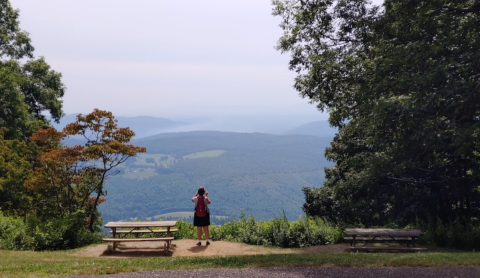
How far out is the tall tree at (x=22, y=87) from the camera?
78.8 ft

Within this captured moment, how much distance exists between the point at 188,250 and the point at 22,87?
22.0 meters

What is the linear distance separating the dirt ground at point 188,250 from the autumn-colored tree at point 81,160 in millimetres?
3787

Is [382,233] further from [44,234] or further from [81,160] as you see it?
[81,160]

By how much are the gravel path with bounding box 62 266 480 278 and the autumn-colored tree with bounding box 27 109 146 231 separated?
8.33 m

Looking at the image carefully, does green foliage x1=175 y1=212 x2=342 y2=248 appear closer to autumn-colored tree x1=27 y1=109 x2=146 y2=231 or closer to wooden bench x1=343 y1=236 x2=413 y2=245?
wooden bench x1=343 y1=236 x2=413 y2=245

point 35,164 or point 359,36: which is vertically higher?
point 359,36

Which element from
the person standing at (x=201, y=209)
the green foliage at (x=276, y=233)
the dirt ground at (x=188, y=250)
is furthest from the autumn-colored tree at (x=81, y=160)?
the person standing at (x=201, y=209)

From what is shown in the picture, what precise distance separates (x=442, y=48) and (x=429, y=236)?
5798 millimetres

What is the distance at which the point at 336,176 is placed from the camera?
24.5m

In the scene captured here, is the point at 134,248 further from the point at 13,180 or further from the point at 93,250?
the point at 13,180

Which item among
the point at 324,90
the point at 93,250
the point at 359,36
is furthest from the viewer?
the point at 324,90

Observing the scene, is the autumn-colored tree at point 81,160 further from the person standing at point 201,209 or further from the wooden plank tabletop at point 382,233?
the wooden plank tabletop at point 382,233

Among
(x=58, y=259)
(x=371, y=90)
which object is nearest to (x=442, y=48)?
(x=371, y=90)

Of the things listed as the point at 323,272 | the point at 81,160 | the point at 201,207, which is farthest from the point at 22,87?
the point at 323,272
